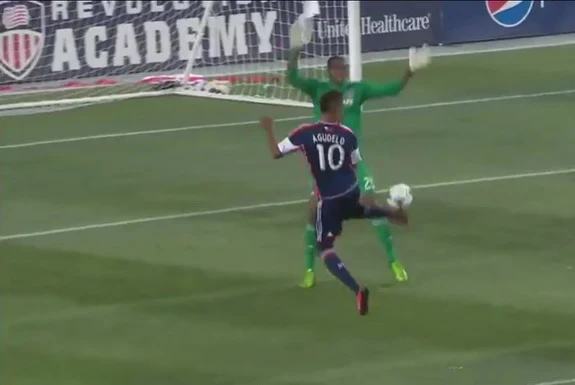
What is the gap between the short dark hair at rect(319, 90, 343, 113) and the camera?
43.1 feet

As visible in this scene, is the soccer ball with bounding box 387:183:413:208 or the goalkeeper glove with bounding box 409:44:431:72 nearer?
the soccer ball with bounding box 387:183:413:208

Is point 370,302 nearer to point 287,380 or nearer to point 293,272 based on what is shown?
point 293,272

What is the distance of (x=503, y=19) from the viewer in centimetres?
3269

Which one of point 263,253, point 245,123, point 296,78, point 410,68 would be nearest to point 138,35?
point 245,123

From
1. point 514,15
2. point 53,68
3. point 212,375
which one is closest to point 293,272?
point 212,375

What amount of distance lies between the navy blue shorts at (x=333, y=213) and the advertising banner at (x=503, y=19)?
19.4 m

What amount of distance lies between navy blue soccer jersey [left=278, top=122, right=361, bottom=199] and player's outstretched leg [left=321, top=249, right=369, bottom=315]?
0.52 m

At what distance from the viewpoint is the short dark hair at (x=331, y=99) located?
13.1 metres

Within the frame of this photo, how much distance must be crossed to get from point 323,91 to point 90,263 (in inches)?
120

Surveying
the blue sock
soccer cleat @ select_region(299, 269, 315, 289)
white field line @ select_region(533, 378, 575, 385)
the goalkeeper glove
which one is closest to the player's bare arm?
the blue sock

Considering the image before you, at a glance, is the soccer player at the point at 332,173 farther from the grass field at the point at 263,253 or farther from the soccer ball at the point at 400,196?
the grass field at the point at 263,253

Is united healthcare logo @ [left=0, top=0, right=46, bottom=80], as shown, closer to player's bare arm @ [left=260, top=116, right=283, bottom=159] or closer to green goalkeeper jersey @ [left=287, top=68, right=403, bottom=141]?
green goalkeeper jersey @ [left=287, top=68, right=403, bottom=141]

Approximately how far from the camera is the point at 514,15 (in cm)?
3275

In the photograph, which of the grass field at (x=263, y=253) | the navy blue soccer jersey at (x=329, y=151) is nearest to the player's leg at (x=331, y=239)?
the navy blue soccer jersey at (x=329, y=151)
